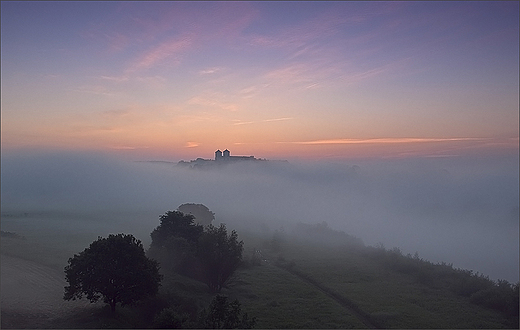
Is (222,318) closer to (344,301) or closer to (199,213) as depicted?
(344,301)

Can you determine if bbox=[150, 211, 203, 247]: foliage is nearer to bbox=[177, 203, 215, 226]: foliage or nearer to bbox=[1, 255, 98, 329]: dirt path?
bbox=[1, 255, 98, 329]: dirt path

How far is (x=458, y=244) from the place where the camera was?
127 metres

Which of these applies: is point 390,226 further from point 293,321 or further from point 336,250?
point 293,321

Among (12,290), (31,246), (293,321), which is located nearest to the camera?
(293,321)

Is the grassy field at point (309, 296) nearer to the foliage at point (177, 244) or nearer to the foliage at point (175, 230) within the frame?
the foliage at point (177, 244)

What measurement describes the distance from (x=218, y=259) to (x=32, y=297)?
1938 cm

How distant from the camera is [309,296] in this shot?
3875 cm

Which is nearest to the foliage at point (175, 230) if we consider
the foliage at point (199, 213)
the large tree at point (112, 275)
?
the large tree at point (112, 275)

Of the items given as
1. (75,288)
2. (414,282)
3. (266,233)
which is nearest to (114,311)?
(75,288)

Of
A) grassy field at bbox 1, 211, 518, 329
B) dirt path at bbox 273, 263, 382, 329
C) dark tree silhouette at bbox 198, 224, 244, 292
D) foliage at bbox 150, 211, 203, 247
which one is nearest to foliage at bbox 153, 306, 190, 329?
grassy field at bbox 1, 211, 518, 329

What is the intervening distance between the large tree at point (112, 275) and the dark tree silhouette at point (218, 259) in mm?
10113

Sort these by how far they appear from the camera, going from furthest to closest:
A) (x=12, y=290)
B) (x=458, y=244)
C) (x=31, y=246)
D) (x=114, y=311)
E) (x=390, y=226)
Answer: (x=390, y=226)
(x=458, y=244)
(x=31, y=246)
(x=12, y=290)
(x=114, y=311)

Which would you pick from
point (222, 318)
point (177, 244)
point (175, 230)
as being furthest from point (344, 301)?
point (175, 230)

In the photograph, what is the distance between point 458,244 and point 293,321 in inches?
4893
